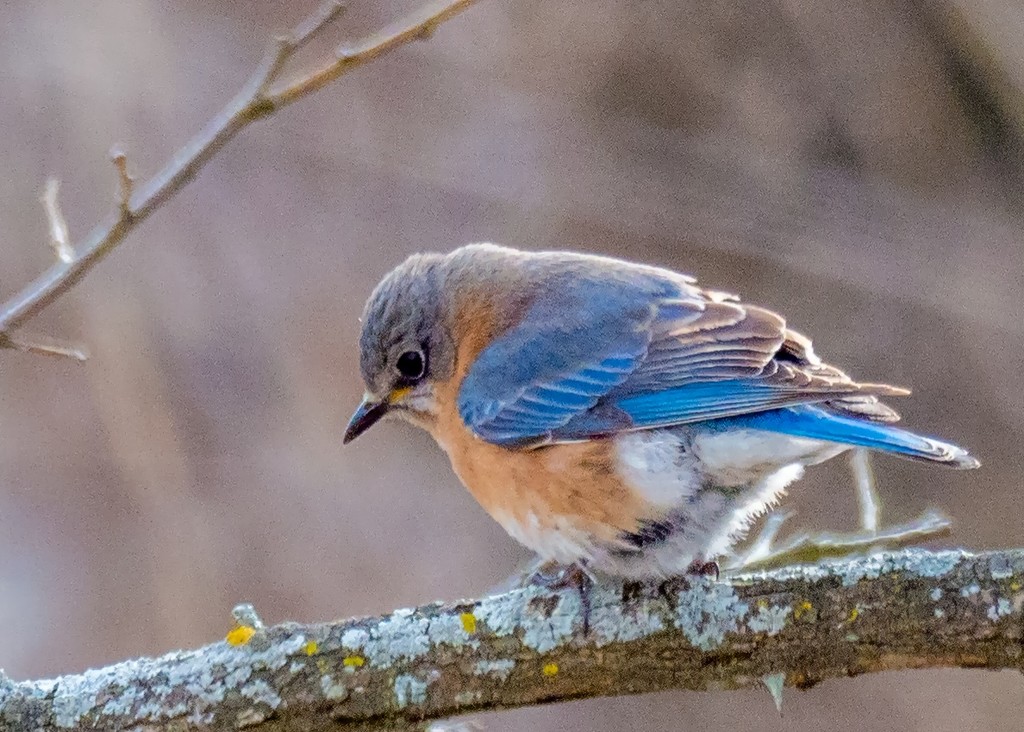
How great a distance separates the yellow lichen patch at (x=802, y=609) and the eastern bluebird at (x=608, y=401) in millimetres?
482

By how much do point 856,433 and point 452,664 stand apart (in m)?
1.15

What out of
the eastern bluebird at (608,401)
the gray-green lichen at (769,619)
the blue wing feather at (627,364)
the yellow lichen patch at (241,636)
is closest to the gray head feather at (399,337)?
the eastern bluebird at (608,401)

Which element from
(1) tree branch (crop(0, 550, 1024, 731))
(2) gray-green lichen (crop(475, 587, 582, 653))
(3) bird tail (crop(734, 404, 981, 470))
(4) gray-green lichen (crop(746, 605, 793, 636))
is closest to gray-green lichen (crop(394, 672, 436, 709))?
(1) tree branch (crop(0, 550, 1024, 731))

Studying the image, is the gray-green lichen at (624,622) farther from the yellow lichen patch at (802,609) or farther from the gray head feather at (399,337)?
the gray head feather at (399,337)

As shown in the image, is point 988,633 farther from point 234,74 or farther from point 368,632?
point 234,74

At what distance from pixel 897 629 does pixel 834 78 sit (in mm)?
5101

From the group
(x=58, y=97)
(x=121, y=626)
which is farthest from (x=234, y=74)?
(x=121, y=626)

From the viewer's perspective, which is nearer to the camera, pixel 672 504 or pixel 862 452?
pixel 672 504

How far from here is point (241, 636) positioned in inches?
111

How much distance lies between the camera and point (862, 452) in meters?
3.39

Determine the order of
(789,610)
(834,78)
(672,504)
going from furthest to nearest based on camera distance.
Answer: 1. (834,78)
2. (672,504)
3. (789,610)

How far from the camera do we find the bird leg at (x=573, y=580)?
2869mm

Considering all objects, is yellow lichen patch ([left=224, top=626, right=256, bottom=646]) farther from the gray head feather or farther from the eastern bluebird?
the gray head feather

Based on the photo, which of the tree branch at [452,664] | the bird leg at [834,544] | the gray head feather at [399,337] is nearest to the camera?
the tree branch at [452,664]
